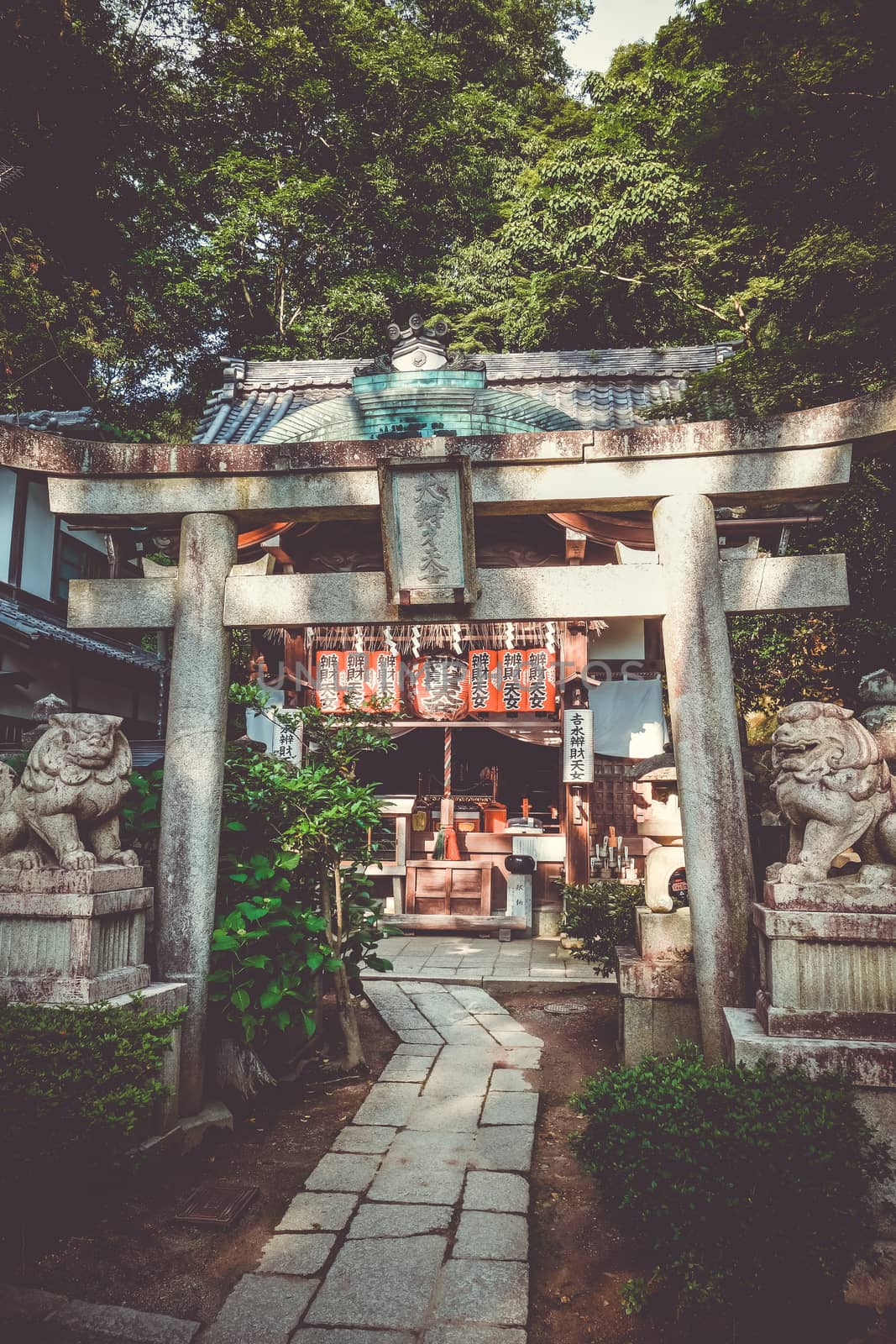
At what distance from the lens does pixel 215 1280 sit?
3.52 metres

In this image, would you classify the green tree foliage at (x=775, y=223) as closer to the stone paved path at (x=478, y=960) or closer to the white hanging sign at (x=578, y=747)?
the white hanging sign at (x=578, y=747)

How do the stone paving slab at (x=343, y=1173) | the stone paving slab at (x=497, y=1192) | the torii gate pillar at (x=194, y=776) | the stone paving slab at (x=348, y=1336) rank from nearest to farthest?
the stone paving slab at (x=348, y=1336) → the stone paving slab at (x=497, y=1192) → the stone paving slab at (x=343, y=1173) → the torii gate pillar at (x=194, y=776)

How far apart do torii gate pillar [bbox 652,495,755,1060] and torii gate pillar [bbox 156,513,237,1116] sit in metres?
2.96

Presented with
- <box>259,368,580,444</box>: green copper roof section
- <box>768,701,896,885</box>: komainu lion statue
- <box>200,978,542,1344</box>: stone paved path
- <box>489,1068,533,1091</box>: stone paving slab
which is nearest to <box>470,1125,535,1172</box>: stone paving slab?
<box>200,978,542,1344</box>: stone paved path

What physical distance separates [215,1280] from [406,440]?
4559mm

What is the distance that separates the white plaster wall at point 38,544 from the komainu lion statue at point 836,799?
1398cm

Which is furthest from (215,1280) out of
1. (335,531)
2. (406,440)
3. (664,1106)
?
(335,531)

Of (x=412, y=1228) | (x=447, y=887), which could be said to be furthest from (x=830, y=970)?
(x=447, y=887)

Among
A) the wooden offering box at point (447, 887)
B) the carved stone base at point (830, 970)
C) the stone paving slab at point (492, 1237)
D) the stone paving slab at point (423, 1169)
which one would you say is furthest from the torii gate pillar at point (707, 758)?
the wooden offering box at point (447, 887)

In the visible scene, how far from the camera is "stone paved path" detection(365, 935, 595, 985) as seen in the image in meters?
9.19

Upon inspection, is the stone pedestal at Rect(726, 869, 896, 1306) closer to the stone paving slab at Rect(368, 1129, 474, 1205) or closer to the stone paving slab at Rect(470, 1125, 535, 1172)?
the stone paving slab at Rect(470, 1125, 535, 1172)

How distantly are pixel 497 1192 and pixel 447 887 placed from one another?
7.93m

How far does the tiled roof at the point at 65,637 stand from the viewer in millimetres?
12047

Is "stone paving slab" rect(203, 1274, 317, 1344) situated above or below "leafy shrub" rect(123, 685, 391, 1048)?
below
